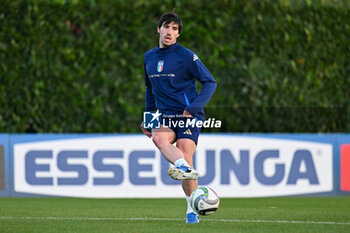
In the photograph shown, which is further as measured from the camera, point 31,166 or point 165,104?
point 31,166

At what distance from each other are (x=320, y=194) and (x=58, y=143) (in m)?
4.53

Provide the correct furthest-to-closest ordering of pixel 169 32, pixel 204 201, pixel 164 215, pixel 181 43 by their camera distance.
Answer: pixel 181 43
pixel 164 215
pixel 169 32
pixel 204 201

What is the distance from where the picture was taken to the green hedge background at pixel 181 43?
1195 centimetres

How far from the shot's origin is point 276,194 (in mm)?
11766

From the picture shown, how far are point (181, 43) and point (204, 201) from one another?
6223 millimetres

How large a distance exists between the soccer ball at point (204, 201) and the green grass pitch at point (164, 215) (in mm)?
237

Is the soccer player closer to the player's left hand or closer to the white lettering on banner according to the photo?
the player's left hand

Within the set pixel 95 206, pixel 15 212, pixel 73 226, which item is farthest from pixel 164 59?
pixel 95 206

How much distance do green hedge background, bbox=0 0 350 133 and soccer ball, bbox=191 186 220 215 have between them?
5.80 meters

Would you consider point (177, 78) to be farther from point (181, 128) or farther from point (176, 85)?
point (181, 128)

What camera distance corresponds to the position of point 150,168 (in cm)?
1159

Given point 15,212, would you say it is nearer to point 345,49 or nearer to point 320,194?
point 320,194

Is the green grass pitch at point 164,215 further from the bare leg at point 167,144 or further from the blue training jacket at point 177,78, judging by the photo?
the blue training jacket at point 177,78

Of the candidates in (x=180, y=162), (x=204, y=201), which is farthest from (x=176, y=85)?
(x=204, y=201)
